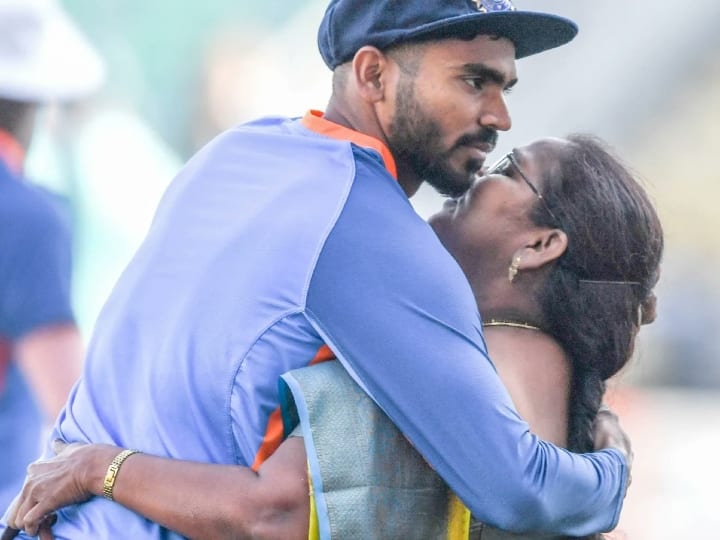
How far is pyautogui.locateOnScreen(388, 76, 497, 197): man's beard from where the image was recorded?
2.62 m

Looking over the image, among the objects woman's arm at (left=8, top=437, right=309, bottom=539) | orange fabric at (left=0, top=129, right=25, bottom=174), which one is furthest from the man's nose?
orange fabric at (left=0, top=129, right=25, bottom=174)

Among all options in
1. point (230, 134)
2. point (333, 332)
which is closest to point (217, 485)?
point (333, 332)

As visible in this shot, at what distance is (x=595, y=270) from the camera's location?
273cm

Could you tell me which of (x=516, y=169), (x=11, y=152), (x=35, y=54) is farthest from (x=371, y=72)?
(x=35, y=54)

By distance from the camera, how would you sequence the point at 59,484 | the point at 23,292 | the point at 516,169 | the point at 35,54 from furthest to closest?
the point at 35,54
the point at 23,292
the point at 516,169
the point at 59,484

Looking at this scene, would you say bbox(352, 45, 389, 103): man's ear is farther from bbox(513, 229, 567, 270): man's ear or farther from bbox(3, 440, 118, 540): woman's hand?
bbox(3, 440, 118, 540): woman's hand

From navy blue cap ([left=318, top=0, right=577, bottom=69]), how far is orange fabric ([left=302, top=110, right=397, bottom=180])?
189mm

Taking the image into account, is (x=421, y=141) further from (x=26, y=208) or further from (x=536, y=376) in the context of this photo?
(x=26, y=208)

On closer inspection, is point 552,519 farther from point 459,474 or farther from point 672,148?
point 672,148

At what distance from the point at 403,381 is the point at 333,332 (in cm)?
14

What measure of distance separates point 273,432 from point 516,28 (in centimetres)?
96

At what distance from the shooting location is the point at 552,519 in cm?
234

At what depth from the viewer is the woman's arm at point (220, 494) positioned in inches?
87.4

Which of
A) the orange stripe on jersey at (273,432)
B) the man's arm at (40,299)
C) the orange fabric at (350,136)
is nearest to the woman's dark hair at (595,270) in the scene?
the orange fabric at (350,136)
